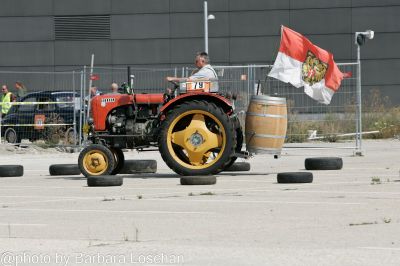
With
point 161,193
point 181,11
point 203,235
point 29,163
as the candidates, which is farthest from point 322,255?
point 181,11

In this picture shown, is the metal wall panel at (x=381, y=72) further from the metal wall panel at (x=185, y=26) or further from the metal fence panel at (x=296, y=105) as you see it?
the metal fence panel at (x=296, y=105)

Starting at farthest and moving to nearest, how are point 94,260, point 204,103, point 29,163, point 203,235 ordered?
point 29,163 → point 204,103 → point 203,235 → point 94,260

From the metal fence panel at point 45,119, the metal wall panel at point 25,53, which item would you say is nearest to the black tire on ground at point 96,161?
the metal fence panel at point 45,119

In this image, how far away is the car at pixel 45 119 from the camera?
31.9 meters

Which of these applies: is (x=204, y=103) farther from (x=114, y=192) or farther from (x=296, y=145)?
(x=296, y=145)

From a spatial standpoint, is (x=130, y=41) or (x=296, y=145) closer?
(x=296, y=145)

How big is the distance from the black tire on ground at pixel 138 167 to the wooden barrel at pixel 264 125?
7.55 feet

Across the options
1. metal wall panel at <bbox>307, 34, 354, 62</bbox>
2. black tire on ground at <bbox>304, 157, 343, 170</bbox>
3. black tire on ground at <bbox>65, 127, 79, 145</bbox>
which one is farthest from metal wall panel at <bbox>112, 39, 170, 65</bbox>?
black tire on ground at <bbox>304, 157, 343, 170</bbox>

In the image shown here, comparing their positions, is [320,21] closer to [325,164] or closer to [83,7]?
[83,7]

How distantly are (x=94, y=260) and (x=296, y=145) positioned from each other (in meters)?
19.8

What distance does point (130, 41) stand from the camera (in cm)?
5616

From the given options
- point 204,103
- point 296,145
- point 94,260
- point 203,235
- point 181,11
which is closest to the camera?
point 94,260

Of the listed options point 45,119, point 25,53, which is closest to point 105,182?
point 45,119

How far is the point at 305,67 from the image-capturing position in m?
23.4
